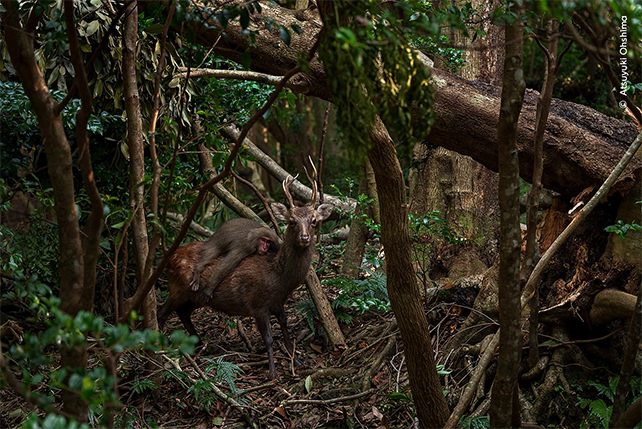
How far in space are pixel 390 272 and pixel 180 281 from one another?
10.7 feet

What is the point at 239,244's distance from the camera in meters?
6.85

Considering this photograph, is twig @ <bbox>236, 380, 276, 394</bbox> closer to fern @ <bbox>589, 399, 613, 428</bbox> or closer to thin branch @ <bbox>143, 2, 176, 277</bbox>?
thin branch @ <bbox>143, 2, 176, 277</bbox>

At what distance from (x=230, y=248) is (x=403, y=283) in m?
3.09

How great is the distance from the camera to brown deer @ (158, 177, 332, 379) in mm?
6574

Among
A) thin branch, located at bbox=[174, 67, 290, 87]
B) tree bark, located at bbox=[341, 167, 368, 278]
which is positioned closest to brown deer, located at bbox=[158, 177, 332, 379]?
tree bark, located at bbox=[341, 167, 368, 278]

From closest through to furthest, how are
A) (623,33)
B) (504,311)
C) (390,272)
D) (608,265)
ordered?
(504,311) → (623,33) → (390,272) → (608,265)

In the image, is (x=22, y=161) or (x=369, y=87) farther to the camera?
(x=22, y=161)

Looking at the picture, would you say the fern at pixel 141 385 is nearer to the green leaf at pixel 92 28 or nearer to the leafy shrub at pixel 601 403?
the green leaf at pixel 92 28

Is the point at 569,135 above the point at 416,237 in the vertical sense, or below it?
above

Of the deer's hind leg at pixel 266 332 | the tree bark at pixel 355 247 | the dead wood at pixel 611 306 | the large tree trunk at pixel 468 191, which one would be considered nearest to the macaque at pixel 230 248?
the deer's hind leg at pixel 266 332

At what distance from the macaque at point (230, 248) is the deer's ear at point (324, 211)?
0.65 meters

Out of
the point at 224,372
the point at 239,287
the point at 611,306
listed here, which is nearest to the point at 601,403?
the point at 611,306

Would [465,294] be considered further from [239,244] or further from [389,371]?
[239,244]

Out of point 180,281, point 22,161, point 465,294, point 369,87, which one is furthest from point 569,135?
point 22,161
